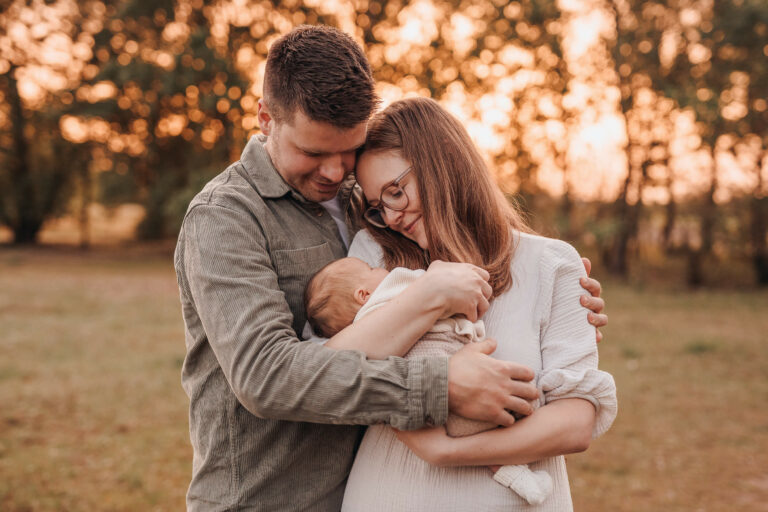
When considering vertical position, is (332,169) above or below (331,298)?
above

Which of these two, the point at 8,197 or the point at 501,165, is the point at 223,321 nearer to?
the point at 501,165

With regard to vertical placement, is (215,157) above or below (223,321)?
below

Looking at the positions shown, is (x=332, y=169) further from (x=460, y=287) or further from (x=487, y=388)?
(x=487, y=388)

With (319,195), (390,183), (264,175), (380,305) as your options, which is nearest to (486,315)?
(380,305)

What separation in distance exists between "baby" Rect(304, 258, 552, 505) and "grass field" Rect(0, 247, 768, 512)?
3.58 m

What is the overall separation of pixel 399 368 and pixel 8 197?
28.0 metres

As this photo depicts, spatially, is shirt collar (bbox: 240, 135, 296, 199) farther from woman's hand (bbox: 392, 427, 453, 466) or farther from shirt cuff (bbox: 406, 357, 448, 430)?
woman's hand (bbox: 392, 427, 453, 466)

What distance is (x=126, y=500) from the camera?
493 centimetres

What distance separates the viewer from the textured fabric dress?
6.05 feet

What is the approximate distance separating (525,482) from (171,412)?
5.79 m

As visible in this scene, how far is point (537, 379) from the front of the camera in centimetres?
192

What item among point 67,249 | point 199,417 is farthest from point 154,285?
point 199,417

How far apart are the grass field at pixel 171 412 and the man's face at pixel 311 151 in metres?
3.78

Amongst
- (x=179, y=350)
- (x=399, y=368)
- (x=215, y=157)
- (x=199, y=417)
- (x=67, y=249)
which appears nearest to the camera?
(x=399, y=368)
